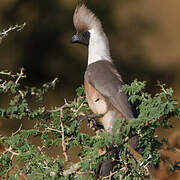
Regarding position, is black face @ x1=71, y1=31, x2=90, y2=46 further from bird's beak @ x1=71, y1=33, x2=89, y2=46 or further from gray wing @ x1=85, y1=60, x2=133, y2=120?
gray wing @ x1=85, y1=60, x2=133, y2=120

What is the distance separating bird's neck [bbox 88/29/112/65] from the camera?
4.03m

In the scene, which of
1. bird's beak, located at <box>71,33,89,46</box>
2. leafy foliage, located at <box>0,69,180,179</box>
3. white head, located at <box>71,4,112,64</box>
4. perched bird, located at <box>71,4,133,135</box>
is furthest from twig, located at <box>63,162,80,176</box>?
bird's beak, located at <box>71,33,89,46</box>

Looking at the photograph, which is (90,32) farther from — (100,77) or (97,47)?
(100,77)

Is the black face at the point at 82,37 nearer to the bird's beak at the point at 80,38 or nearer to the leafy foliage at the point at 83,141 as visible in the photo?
the bird's beak at the point at 80,38

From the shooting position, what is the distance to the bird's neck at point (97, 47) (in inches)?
159

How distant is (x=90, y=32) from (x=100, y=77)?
728 mm

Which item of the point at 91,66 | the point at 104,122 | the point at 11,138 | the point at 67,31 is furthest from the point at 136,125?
the point at 67,31

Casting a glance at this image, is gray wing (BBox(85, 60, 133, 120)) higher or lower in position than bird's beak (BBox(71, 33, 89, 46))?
lower

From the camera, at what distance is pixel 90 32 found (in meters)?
4.22

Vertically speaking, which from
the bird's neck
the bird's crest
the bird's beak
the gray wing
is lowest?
the gray wing

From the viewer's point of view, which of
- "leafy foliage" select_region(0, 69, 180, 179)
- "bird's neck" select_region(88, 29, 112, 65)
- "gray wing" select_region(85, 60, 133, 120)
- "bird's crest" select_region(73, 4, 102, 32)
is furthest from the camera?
"bird's crest" select_region(73, 4, 102, 32)

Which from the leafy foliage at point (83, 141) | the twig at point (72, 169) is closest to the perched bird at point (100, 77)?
the leafy foliage at point (83, 141)

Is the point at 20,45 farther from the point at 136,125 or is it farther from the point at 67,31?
the point at 136,125

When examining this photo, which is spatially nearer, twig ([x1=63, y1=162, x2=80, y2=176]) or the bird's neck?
twig ([x1=63, y1=162, x2=80, y2=176])
